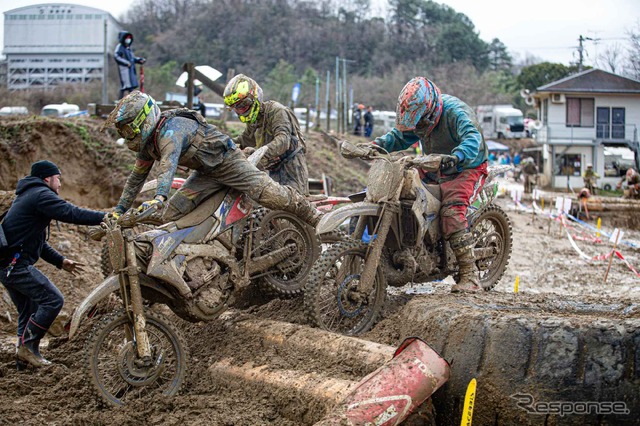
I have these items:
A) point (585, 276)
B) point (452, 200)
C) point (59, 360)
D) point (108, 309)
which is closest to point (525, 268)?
point (585, 276)

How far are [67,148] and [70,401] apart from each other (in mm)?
11006

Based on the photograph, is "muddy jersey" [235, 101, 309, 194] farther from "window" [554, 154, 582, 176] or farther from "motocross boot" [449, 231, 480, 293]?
"window" [554, 154, 582, 176]

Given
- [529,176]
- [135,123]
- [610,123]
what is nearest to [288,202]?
[135,123]

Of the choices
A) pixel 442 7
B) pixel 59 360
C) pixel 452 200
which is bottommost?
pixel 59 360

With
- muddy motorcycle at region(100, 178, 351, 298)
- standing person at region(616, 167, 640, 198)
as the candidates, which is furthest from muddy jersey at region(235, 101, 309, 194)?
standing person at region(616, 167, 640, 198)

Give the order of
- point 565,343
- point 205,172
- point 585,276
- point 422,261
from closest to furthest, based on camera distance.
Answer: point 565,343 < point 205,172 < point 422,261 < point 585,276

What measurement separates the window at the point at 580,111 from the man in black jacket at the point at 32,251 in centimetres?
4239

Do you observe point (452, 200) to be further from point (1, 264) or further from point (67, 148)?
point (67, 148)

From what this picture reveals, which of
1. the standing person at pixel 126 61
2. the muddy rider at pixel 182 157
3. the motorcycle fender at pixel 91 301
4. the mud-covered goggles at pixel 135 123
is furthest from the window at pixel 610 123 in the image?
the motorcycle fender at pixel 91 301

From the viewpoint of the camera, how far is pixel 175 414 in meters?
5.15

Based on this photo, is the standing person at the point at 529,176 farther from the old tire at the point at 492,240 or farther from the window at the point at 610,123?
the old tire at the point at 492,240

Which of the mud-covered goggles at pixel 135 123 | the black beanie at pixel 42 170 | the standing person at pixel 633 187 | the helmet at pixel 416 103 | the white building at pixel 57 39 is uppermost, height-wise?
the white building at pixel 57 39

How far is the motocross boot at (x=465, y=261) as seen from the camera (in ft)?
23.0

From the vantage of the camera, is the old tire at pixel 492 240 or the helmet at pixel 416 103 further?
the old tire at pixel 492 240
